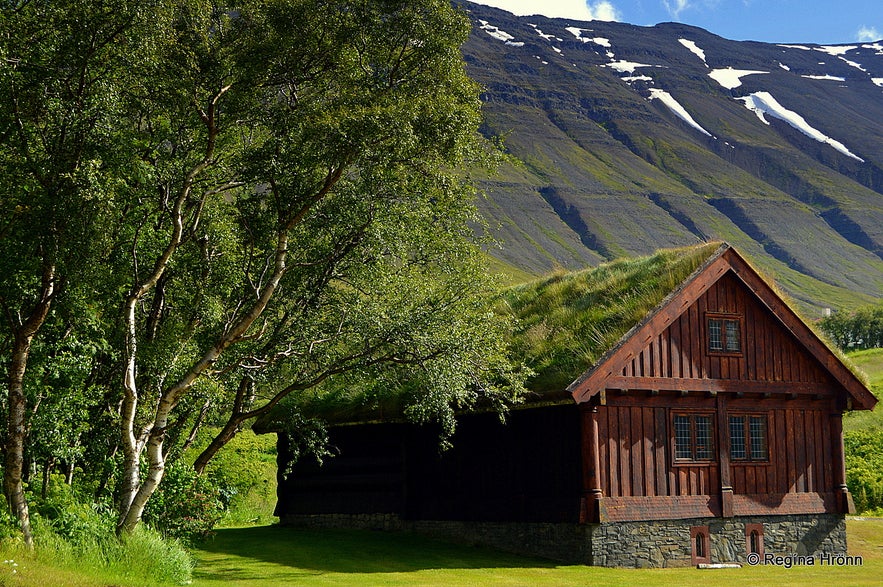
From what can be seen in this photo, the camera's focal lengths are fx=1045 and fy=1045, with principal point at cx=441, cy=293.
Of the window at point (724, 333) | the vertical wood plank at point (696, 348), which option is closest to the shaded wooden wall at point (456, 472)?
the vertical wood plank at point (696, 348)

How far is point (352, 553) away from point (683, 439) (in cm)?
891

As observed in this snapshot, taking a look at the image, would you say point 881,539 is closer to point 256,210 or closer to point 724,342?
point 724,342

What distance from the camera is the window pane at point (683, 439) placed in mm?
26797

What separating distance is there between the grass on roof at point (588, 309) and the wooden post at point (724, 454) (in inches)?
134

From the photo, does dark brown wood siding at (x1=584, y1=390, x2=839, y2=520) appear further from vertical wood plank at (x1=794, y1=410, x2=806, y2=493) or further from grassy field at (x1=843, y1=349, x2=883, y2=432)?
grassy field at (x1=843, y1=349, x2=883, y2=432)

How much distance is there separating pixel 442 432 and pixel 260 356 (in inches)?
256

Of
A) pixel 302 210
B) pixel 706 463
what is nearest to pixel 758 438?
pixel 706 463

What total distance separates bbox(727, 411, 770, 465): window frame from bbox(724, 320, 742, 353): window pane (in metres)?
1.71

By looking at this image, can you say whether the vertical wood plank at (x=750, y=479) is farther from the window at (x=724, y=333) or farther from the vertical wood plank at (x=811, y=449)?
the window at (x=724, y=333)

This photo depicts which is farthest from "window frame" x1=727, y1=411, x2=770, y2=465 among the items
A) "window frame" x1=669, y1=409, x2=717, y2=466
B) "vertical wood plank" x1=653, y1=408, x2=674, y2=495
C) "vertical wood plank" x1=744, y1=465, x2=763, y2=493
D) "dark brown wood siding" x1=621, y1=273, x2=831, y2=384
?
"vertical wood plank" x1=653, y1=408, x2=674, y2=495

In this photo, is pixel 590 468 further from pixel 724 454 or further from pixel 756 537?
pixel 756 537

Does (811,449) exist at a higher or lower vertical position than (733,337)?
lower

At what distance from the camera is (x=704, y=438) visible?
27266mm

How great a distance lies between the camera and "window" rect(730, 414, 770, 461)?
27859mm
